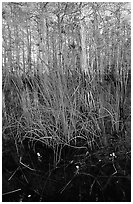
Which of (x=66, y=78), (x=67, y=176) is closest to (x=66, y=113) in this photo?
(x=66, y=78)

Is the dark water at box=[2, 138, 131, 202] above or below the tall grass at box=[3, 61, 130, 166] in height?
below

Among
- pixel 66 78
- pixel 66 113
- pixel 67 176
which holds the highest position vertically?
pixel 66 78

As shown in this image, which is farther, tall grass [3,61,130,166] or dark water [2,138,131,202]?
tall grass [3,61,130,166]

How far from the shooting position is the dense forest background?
1590 millimetres

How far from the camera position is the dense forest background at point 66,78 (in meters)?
1.59

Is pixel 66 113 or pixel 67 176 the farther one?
pixel 66 113

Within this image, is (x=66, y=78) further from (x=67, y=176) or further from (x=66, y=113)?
(x=67, y=176)

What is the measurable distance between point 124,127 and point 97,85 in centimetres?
44

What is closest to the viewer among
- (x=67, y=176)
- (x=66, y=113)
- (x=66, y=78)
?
(x=67, y=176)

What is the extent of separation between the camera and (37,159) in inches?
57.2

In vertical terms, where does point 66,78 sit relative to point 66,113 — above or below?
above

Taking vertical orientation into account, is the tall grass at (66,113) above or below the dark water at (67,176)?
above

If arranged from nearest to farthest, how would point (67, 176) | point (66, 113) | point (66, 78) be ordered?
1. point (67, 176)
2. point (66, 113)
3. point (66, 78)

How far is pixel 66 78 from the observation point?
1765 mm
